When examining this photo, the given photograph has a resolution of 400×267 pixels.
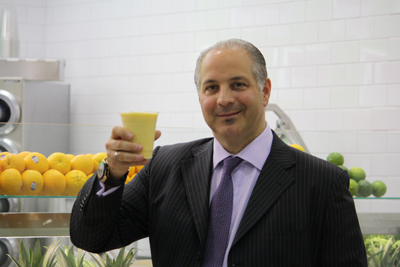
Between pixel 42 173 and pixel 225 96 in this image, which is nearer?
pixel 225 96

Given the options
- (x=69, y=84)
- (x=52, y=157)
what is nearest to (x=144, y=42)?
(x=69, y=84)

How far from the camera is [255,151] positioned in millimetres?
1473

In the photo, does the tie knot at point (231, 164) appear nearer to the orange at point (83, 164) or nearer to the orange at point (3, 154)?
the orange at point (83, 164)

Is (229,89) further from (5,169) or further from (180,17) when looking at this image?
(180,17)

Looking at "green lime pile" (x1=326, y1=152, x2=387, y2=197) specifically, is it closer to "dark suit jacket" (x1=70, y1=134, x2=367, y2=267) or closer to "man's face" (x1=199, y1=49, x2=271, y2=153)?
"dark suit jacket" (x1=70, y1=134, x2=367, y2=267)

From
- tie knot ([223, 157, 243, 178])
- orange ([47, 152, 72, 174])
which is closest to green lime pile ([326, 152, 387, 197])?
tie knot ([223, 157, 243, 178])

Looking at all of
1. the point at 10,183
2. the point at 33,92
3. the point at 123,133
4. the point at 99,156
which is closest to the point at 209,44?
the point at 33,92

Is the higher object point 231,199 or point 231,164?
point 231,164

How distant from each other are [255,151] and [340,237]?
0.36 m

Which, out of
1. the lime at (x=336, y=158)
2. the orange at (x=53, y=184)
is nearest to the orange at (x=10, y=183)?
the orange at (x=53, y=184)

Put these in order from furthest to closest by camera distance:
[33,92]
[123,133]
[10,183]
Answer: [33,92]
[10,183]
[123,133]

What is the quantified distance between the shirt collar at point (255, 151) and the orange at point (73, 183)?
70 cm

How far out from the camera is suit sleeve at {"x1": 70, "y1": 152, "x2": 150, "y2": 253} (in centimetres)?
136

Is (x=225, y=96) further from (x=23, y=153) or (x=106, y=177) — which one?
(x=23, y=153)
